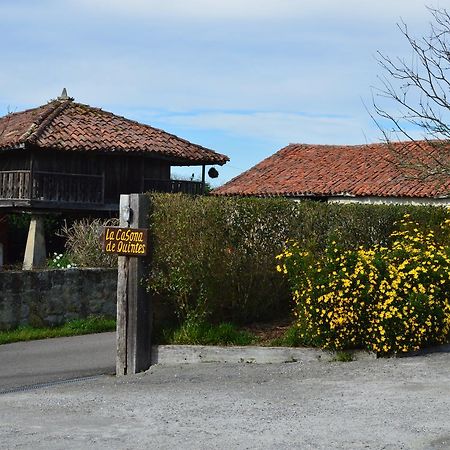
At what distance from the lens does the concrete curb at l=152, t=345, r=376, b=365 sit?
11203mm

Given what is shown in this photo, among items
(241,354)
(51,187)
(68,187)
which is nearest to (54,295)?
(241,354)

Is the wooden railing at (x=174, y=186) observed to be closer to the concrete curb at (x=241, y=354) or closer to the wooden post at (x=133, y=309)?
the wooden post at (x=133, y=309)

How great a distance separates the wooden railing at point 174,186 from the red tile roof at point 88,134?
893 mm

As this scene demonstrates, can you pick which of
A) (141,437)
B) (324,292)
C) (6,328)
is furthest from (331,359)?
(6,328)

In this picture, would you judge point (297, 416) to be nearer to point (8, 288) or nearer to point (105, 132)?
point (8, 288)

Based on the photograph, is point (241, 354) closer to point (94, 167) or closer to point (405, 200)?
point (405, 200)

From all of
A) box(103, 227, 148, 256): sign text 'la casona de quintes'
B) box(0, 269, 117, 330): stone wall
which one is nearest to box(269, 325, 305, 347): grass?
box(103, 227, 148, 256): sign text 'la casona de quintes'

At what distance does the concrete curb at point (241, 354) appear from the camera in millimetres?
11203

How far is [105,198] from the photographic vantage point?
3062 cm

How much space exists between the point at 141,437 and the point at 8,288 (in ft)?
30.5

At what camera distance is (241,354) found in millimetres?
11500

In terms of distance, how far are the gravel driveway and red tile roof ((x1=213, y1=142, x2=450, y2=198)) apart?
51.6ft

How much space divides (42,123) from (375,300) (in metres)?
21.1

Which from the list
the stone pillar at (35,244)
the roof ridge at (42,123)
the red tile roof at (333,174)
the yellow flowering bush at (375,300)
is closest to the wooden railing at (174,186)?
the red tile roof at (333,174)
